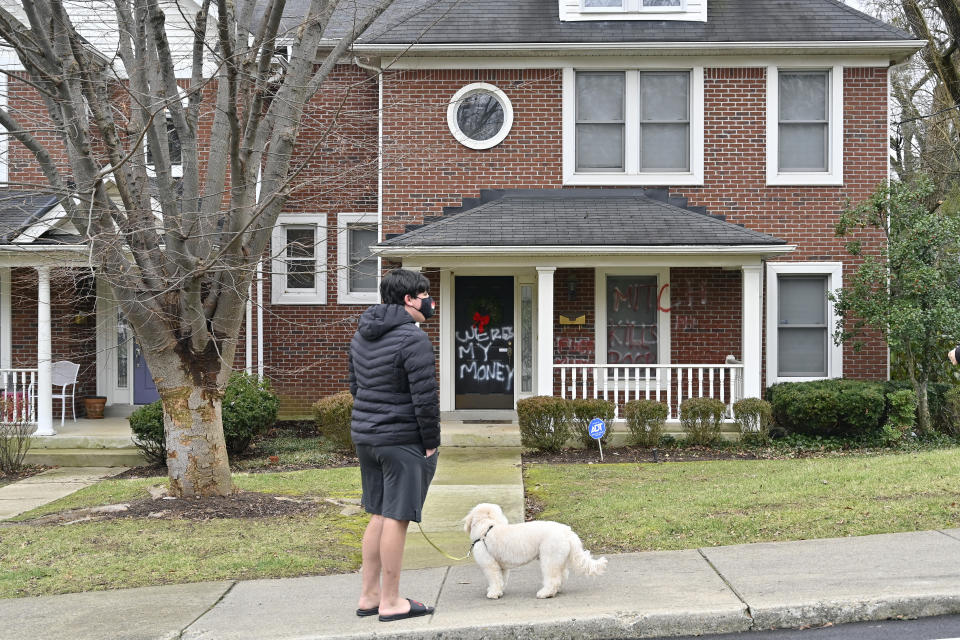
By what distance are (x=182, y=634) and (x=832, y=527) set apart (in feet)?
15.4

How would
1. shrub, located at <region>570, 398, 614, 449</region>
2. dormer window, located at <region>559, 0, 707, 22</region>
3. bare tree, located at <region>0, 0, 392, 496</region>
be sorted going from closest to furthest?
1. bare tree, located at <region>0, 0, 392, 496</region>
2. shrub, located at <region>570, 398, 614, 449</region>
3. dormer window, located at <region>559, 0, 707, 22</region>

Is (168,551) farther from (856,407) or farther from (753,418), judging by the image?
(856,407)

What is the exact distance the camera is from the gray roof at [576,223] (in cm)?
1247

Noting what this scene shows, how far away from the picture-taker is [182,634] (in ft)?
16.4

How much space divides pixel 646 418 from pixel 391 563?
782 centimetres

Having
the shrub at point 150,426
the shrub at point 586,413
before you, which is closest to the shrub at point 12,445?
the shrub at point 150,426

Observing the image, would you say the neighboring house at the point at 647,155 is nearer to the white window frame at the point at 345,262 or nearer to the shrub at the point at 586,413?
the white window frame at the point at 345,262

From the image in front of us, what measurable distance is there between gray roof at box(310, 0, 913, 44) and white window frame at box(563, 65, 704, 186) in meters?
0.57

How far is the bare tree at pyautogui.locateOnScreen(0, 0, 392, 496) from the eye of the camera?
7.48 meters

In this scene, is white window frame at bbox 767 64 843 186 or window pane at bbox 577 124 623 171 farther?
window pane at bbox 577 124 623 171

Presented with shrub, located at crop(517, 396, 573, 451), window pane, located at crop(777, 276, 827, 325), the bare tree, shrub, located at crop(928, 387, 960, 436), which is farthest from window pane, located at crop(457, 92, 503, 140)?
shrub, located at crop(928, 387, 960, 436)

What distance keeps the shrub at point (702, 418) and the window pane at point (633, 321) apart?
1.79 metres

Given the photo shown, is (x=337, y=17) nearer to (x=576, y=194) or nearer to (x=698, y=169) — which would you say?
(x=576, y=194)

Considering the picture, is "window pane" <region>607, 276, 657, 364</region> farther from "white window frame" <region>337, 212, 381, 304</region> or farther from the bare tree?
the bare tree
